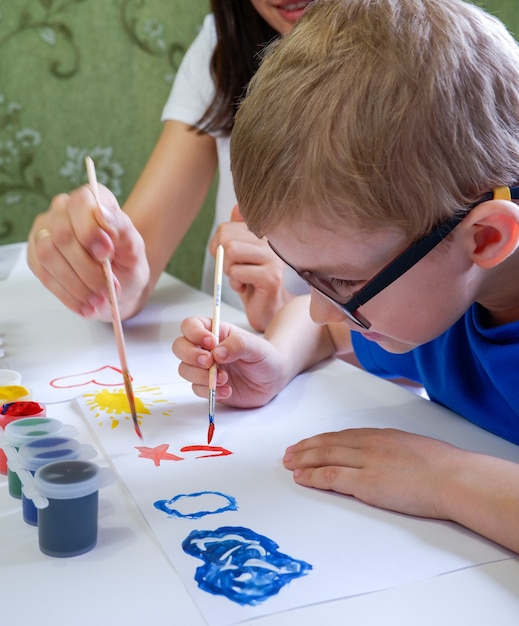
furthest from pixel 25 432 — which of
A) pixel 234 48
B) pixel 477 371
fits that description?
pixel 234 48

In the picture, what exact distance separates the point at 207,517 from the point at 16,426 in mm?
175

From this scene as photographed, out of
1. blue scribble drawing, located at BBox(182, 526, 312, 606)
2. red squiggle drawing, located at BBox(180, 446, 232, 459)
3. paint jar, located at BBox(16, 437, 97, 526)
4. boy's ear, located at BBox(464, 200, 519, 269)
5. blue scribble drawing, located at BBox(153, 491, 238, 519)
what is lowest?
red squiggle drawing, located at BBox(180, 446, 232, 459)

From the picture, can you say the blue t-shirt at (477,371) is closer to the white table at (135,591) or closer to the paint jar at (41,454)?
the white table at (135,591)

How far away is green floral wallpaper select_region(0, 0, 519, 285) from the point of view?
2.00 meters

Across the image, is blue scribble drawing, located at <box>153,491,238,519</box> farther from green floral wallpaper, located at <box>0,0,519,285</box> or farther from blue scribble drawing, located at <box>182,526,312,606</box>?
green floral wallpaper, located at <box>0,0,519,285</box>

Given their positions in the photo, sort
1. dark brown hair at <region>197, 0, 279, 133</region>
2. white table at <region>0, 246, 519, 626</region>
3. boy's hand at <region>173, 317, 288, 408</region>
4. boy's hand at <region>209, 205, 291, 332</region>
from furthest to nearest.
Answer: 1. dark brown hair at <region>197, 0, 279, 133</region>
2. boy's hand at <region>209, 205, 291, 332</region>
3. boy's hand at <region>173, 317, 288, 408</region>
4. white table at <region>0, 246, 519, 626</region>

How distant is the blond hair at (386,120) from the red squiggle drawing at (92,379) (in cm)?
32

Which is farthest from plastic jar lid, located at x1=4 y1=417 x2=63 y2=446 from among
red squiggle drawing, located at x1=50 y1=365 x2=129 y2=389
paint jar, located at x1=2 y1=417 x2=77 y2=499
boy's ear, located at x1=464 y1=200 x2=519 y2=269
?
boy's ear, located at x1=464 y1=200 x2=519 y2=269

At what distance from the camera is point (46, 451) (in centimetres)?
59

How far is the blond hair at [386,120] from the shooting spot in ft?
1.98

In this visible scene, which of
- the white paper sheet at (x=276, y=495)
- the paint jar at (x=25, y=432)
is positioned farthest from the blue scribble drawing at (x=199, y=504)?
the paint jar at (x=25, y=432)

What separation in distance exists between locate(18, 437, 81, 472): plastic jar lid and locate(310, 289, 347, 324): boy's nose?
0.25 m

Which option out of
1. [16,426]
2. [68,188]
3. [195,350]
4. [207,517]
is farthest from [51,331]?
[68,188]

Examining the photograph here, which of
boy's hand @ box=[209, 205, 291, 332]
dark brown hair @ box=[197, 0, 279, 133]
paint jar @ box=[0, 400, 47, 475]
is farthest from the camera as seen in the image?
dark brown hair @ box=[197, 0, 279, 133]
